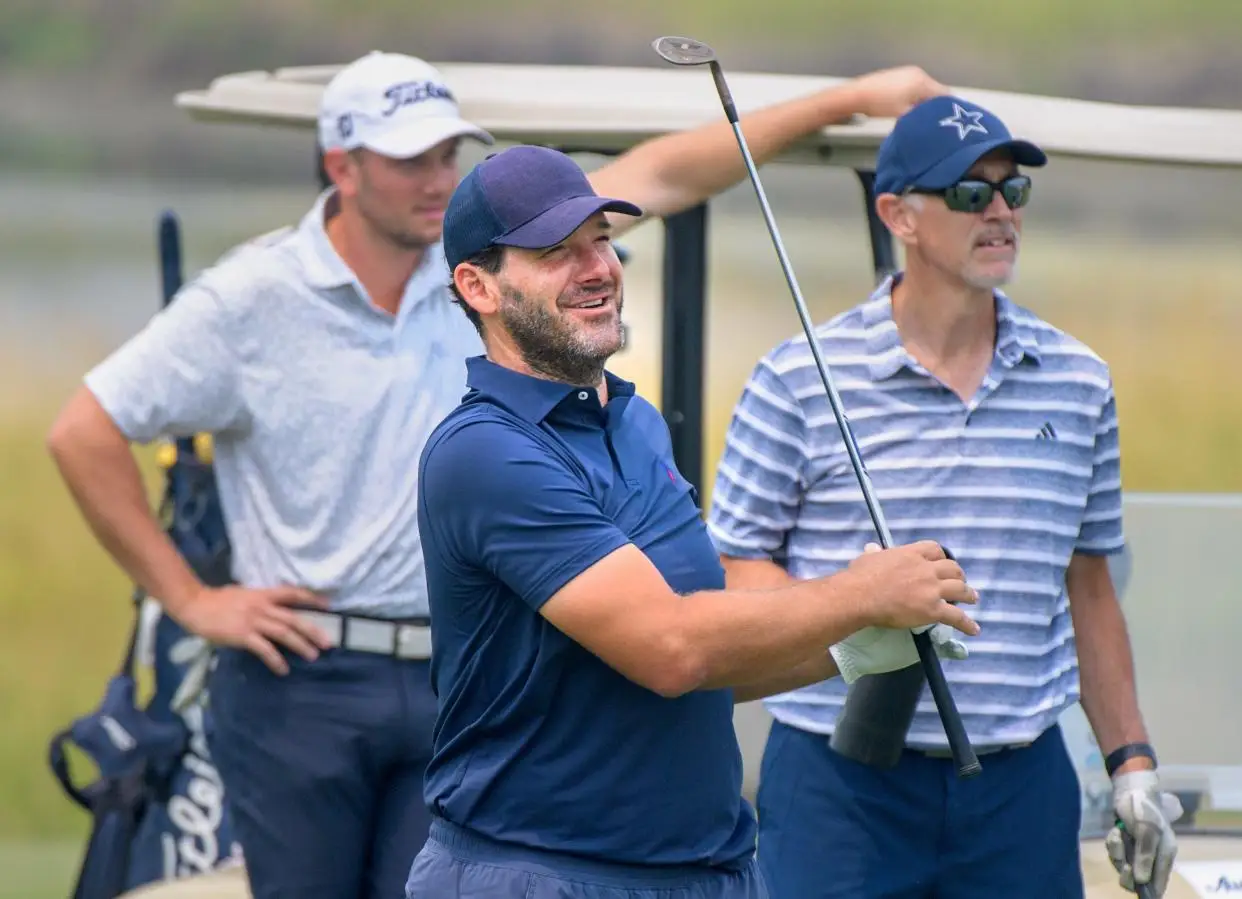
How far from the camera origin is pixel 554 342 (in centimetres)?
273

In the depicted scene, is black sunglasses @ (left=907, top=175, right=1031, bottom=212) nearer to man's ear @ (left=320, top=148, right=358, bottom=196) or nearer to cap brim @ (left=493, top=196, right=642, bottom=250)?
cap brim @ (left=493, top=196, right=642, bottom=250)

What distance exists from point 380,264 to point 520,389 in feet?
4.05

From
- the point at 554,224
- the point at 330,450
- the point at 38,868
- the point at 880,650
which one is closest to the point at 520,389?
the point at 554,224

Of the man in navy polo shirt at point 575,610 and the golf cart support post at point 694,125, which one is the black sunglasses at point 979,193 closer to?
the golf cart support post at point 694,125

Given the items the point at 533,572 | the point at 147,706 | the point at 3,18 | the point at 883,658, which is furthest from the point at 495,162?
the point at 3,18

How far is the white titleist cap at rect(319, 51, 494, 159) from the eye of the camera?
3.90m

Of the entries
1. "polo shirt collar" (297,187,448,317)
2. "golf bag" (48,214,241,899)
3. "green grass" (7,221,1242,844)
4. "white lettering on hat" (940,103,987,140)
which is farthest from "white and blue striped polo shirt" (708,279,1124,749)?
"golf bag" (48,214,241,899)

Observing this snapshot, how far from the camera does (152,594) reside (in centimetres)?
399

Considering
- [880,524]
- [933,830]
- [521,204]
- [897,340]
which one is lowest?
[933,830]

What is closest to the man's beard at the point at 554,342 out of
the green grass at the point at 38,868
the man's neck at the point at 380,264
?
the man's neck at the point at 380,264

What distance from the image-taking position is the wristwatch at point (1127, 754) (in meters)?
3.37

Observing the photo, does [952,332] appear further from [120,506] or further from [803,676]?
[120,506]

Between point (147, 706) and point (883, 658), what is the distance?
236 cm

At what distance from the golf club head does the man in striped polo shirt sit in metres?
0.34
